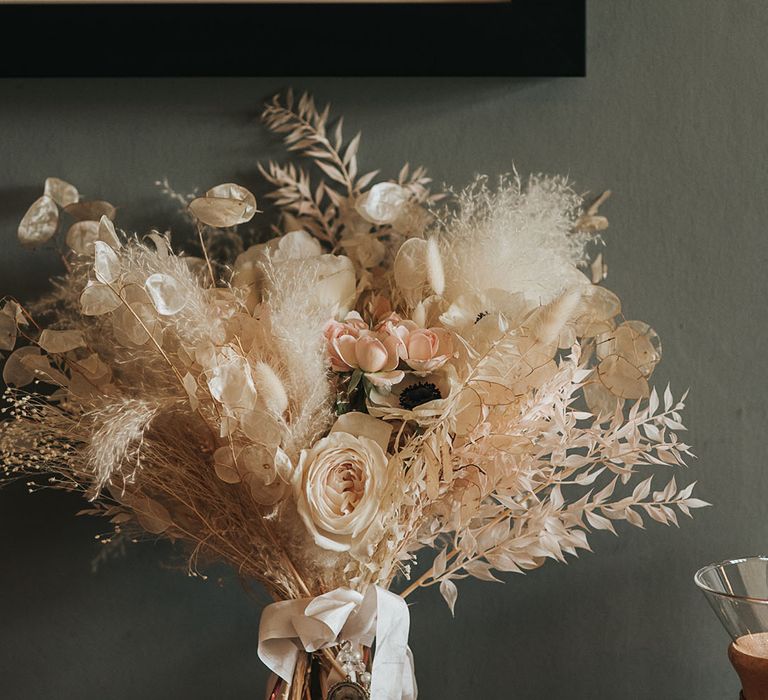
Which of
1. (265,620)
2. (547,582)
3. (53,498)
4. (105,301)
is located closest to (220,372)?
(105,301)

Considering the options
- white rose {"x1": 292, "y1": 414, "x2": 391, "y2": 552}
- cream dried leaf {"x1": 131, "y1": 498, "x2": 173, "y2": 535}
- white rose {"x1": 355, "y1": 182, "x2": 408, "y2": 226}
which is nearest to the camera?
white rose {"x1": 292, "y1": 414, "x2": 391, "y2": 552}

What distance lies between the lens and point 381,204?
0.93 metres

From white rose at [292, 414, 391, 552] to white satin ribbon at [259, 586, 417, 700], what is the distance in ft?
0.23

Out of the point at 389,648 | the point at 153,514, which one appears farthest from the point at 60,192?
the point at 389,648

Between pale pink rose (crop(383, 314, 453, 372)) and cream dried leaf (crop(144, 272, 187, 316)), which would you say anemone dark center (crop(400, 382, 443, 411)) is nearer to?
pale pink rose (crop(383, 314, 453, 372))

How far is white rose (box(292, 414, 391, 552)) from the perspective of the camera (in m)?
0.71

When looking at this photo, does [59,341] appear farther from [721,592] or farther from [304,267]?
[721,592]

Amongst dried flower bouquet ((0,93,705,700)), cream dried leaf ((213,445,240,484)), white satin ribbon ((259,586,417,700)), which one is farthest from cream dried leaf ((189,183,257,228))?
white satin ribbon ((259,586,417,700))

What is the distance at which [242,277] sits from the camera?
89 cm

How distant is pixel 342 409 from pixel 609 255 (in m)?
0.40

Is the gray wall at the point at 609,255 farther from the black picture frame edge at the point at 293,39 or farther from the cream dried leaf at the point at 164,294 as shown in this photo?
the cream dried leaf at the point at 164,294

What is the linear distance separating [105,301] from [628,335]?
491mm

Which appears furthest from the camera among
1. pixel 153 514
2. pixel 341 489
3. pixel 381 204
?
pixel 381 204

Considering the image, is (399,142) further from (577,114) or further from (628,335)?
(628,335)
